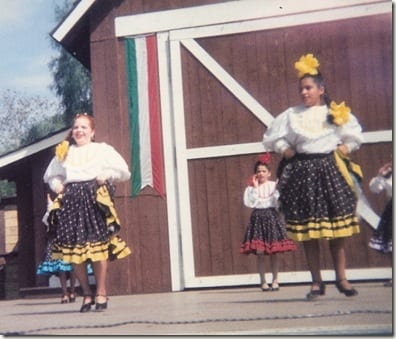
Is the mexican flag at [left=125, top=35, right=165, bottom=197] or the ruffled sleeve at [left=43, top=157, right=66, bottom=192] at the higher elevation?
the mexican flag at [left=125, top=35, right=165, bottom=197]

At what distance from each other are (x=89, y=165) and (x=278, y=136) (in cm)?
78

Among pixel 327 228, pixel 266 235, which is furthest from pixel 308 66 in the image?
pixel 266 235

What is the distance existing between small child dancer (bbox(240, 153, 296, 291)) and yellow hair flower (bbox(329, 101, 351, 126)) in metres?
0.80

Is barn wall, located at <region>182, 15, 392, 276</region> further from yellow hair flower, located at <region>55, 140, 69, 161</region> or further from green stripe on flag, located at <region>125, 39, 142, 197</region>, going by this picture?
yellow hair flower, located at <region>55, 140, 69, 161</region>

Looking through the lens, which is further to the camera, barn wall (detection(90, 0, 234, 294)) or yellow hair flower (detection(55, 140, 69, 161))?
barn wall (detection(90, 0, 234, 294))

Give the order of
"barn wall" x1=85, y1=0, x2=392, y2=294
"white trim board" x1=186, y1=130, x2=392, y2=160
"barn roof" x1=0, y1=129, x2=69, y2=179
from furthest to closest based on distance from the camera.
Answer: "white trim board" x1=186, y1=130, x2=392, y2=160, "barn roof" x1=0, y1=129, x2=69, y2=179, "barn wall" x1=85, y1=0, x2=392, y2=294

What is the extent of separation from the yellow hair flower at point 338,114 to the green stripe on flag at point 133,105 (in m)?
1.49

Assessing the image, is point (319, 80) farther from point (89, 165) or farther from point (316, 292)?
point (89, 165)

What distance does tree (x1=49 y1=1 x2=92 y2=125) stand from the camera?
2.83 m

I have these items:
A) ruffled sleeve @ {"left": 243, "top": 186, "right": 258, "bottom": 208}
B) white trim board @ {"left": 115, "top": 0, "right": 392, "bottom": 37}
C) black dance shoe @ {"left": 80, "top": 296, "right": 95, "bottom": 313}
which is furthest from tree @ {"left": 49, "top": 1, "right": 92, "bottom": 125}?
ruffled sleeve @ {"left": 243, "top": 186, "right": 258, "bottom": 208}

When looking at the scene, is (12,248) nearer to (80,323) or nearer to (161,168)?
(161,168)

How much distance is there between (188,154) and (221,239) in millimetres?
540

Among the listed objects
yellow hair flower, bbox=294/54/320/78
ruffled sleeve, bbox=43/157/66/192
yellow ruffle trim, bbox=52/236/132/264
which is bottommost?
yellow ruffle trim, bbox=52/236/132/264

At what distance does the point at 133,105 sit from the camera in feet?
13.6
